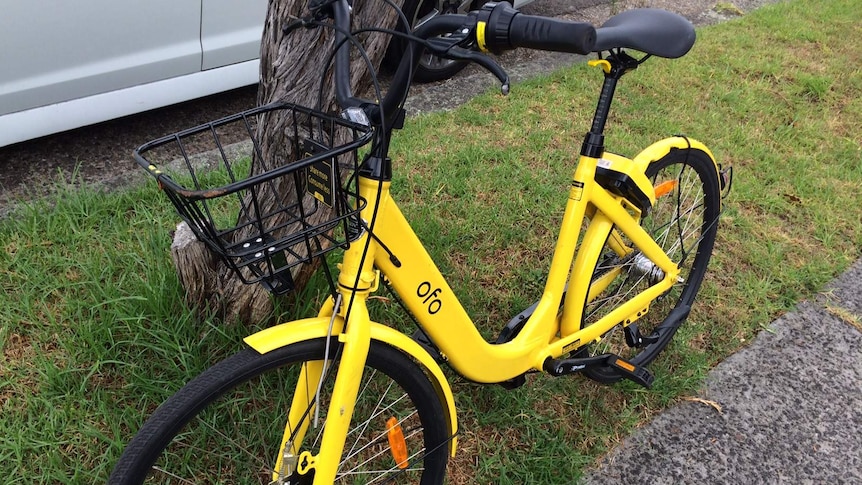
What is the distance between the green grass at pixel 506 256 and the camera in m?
1.91

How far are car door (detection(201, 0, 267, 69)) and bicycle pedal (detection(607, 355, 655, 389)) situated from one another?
232 cm

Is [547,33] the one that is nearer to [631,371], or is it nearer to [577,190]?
[577,190]

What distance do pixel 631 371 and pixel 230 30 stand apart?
2439mm

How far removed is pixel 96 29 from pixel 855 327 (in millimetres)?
3470

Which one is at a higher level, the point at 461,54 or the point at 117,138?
the point at 461,54

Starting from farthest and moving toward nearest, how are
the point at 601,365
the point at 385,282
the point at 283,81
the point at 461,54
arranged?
the point at 601,365
the point at 283,81
the point at 385,282
the point at 461,54

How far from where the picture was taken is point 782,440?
2215 millimetres

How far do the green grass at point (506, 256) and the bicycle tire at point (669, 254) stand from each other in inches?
5.5

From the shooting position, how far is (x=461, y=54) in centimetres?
103

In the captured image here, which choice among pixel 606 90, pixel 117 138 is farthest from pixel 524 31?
pixel 117 138

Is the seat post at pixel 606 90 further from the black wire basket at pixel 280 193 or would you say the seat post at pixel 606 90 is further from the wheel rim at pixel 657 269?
the black wire basket at pixel 280 193

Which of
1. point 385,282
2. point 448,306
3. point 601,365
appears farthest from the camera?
point 601,365

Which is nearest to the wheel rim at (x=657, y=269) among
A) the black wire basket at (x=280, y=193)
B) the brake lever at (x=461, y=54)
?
the black wire basket at (x=280, y=193)

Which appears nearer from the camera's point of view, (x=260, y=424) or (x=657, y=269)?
(x=260, y=424)
